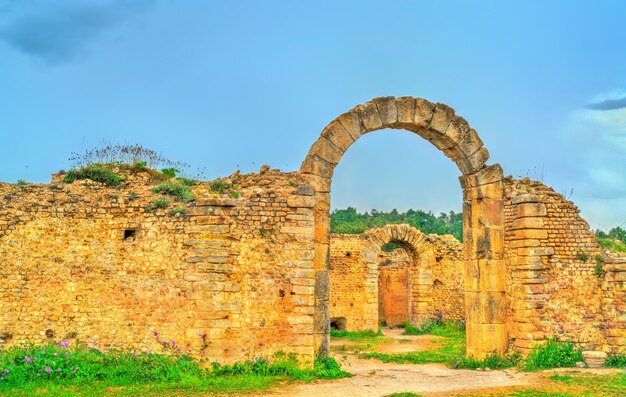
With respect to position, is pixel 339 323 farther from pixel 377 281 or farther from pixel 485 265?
pixel 485 265

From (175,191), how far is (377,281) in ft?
37.8

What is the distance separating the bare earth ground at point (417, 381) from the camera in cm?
888

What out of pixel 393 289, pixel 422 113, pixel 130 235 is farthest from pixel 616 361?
pixel 393 289

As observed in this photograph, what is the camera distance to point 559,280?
11.3 meters

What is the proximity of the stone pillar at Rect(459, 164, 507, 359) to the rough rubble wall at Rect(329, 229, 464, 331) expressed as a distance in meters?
8.16

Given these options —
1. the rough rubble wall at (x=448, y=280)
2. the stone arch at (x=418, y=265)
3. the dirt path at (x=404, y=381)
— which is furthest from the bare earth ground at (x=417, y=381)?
the rough rubble wall at (x=448, y=280)

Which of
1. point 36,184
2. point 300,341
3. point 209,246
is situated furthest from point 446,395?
point 36,184

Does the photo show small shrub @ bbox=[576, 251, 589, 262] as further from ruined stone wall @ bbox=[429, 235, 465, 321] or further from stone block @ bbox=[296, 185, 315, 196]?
ruined stone wall @ bbox=[429, 235, 465, 321]

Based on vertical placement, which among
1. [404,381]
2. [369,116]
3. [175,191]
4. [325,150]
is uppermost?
[369,116]

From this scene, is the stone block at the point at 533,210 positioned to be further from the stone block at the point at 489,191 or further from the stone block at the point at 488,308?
the stone block at the point at 488,308

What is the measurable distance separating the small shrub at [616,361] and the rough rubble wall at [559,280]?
18cm

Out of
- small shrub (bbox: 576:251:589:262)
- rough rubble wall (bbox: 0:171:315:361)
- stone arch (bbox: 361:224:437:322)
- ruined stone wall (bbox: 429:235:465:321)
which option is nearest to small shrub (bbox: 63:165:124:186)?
rough rubble wall (bbox: 0:171:315:361)

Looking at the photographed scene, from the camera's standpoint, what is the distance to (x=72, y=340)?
9.62m

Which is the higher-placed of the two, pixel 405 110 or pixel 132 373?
pixel 405 110
